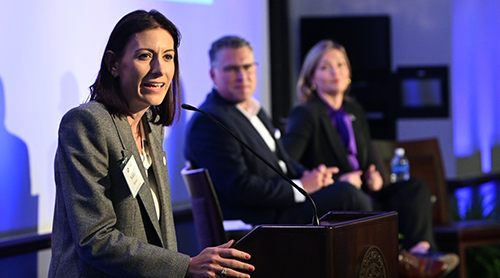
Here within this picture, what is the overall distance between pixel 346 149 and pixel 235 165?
1.34 metres

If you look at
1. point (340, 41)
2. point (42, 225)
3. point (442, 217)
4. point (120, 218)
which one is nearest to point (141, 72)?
point (120, 218)

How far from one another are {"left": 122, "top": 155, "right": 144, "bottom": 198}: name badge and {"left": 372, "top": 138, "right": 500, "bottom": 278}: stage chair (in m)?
2.70

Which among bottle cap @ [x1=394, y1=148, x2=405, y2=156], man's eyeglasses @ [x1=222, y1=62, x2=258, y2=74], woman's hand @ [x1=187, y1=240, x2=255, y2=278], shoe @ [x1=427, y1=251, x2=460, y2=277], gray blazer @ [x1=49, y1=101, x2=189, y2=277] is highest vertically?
man's eyeglasses @ [x1=222, y1=62, x2=258, y2=74]

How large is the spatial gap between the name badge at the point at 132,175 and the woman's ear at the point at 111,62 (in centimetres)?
24

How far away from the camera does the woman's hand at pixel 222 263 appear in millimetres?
1686

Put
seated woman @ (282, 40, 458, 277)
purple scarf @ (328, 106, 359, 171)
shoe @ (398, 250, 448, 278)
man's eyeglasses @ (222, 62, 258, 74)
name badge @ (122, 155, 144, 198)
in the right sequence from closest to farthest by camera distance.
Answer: name badge @ (122, 155, 144, 198) < man's eyeglasses @ (222, 62, 258, 74) < shoe @ (398, 250, 448, 278) < seated woman @ (282, 40, 458, 277) < purple scarf @ (328, 106, 359, 171)

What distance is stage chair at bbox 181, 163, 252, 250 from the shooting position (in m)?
2.79

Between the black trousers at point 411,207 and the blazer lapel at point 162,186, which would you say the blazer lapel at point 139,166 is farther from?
the black trousers at point 411,207

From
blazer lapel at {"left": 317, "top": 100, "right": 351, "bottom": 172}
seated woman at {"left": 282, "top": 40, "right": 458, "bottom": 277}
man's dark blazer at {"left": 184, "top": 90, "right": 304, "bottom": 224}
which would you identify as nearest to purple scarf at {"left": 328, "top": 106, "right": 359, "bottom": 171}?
seated woman at {"left": 282, "top": 40, "right": 458, "bottom": 277}

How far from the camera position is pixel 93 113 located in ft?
5.83

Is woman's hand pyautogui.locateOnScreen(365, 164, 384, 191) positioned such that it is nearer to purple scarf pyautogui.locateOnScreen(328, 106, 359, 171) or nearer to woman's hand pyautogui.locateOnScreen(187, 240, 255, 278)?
purple scarf pyautogui.locateOnScreen(328, 106, 359, 171)

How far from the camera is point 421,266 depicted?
3.83 meters

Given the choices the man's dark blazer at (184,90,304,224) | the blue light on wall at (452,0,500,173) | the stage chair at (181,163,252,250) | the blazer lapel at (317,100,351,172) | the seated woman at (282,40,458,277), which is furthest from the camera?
the blue light on wall at (452,0,500,173)

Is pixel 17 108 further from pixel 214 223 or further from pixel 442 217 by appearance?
pixel 442 217
